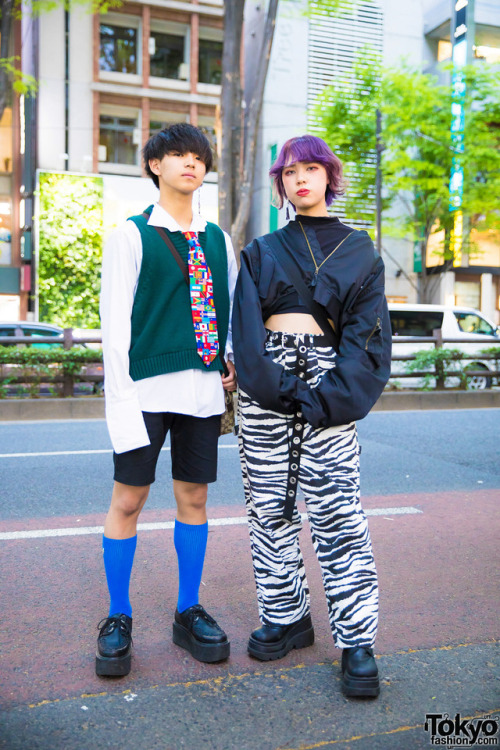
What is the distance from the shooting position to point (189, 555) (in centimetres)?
274

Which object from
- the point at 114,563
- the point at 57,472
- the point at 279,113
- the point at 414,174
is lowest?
the point at 57,472

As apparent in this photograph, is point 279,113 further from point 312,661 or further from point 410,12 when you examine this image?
point 312,661

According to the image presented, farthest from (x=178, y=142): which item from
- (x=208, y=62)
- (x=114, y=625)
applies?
(x=208, y=62)

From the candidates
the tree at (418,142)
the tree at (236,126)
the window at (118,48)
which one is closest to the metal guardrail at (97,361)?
the tree at (236,126)

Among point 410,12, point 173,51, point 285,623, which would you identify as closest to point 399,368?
point 285,623

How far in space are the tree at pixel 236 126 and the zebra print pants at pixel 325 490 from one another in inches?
391

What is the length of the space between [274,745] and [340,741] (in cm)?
19

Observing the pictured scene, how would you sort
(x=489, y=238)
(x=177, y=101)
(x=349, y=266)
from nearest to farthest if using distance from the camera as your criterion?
(x=349, y=266)
(x=177, y=101)
(x=489, y=238)

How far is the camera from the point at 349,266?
2.47m

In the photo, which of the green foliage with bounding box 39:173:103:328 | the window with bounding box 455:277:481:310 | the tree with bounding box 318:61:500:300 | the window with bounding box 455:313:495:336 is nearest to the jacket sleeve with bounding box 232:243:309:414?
the window with bounding box 455:313:495:336

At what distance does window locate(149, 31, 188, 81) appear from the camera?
86.4 ft

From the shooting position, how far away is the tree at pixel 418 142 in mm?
23016

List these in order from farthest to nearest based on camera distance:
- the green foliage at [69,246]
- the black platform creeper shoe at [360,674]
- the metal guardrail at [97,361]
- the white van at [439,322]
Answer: the green foliage at [69,246], the white van at [439,322], the metal guardrail at [97,361], the black platform creeper shoe at [360,674]

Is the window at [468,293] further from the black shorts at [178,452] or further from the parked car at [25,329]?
the black shorts at [178,452]
